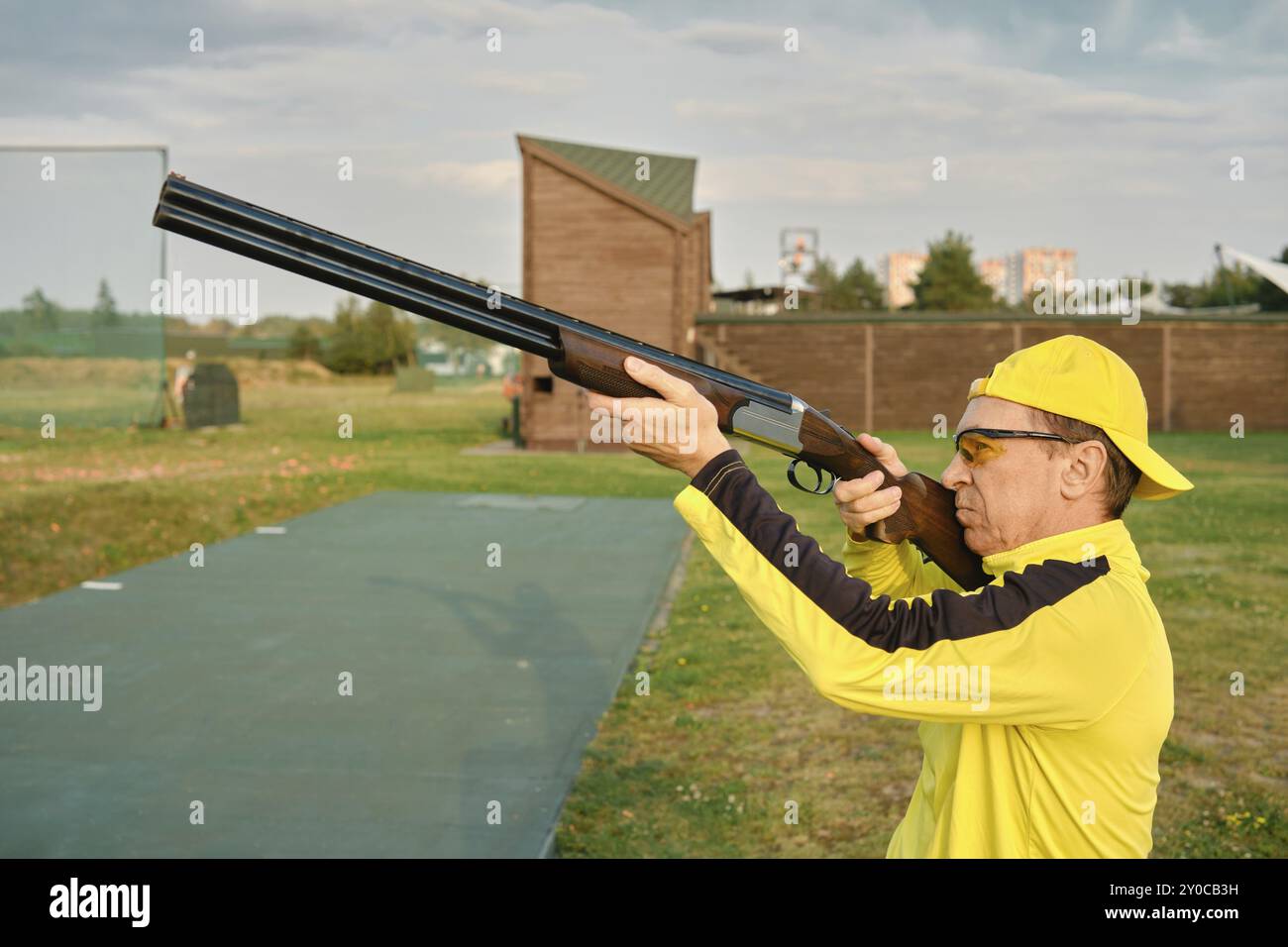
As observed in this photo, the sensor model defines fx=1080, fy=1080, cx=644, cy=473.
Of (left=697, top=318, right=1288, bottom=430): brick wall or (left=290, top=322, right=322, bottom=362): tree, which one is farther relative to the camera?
(left=290, top=322, right=322, bottom=362): tree

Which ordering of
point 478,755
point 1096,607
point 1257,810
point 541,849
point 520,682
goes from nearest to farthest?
point 1096,607 < point 541,849 < point 1257,810 < point 478,755 < point 520,682

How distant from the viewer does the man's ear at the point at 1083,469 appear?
7.19ft

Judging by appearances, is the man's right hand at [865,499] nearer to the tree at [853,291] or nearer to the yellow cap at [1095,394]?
the yellow cap at [1095,394]

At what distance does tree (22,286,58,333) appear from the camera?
23.3 metres

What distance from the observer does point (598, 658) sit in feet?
26.3

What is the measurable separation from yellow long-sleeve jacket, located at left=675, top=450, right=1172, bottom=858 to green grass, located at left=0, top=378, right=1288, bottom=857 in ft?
9.77

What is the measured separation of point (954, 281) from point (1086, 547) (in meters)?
68.4

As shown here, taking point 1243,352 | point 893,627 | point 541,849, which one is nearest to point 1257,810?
point 541,849

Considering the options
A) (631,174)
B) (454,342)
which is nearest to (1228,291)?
(631,174)

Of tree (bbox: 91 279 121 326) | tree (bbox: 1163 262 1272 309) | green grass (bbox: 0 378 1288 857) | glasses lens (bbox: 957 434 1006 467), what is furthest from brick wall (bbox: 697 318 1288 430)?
glasses lens (bbox: 957 434 1006 467)

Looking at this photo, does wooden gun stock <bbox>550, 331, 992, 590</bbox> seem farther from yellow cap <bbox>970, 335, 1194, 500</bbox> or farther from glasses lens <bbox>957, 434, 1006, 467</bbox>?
yellow cap <bbox>970, 335, 1194, 500</bbox>

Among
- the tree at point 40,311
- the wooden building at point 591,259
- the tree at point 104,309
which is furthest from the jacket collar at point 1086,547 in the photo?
the tree at point 104,309
